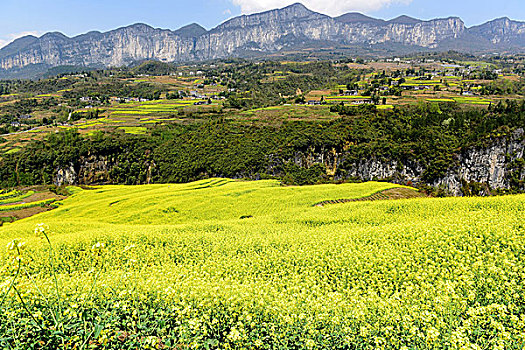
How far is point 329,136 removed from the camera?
66.4 m

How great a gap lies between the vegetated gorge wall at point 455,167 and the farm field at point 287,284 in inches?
1758

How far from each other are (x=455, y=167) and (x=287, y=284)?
61.2m

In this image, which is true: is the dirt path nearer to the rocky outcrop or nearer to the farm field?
the farm field

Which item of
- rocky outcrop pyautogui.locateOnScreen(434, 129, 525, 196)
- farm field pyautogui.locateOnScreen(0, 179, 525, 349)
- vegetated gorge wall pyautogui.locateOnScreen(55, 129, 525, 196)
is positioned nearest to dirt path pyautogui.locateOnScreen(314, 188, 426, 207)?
farm field pyautogui.locateOnScreen(0, 179, 525, 349)

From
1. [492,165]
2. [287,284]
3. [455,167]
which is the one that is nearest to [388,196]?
[287,284]

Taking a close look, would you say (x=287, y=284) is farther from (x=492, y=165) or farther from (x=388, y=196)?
(x=492, y=165)

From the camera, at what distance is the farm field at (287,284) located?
5656mm

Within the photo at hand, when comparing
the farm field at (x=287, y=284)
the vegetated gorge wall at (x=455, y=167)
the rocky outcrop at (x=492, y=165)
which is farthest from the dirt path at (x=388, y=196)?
the rocky outcrop at (x=492, y=165)

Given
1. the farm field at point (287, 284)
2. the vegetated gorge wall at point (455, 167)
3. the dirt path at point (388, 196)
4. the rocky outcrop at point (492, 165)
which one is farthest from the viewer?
the vegetated gorge wall at point (455, 167)

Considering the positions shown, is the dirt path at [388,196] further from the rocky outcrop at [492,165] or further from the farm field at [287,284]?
the rocky outcrop at [492,165]

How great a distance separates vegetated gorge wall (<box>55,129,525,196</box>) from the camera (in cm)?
5594

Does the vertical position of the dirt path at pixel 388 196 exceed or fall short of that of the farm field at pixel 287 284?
it falls short

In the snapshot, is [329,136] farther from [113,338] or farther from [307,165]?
[113,338]

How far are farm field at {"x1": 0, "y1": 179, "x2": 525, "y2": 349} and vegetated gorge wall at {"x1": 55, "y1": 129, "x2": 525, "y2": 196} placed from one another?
44.7 m
